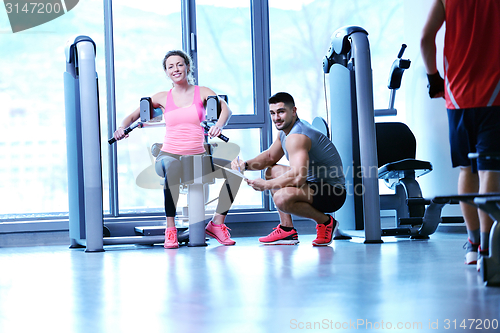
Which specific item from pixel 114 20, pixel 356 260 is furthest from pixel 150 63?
pixel 356 260

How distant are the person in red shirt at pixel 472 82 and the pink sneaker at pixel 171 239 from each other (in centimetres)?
187

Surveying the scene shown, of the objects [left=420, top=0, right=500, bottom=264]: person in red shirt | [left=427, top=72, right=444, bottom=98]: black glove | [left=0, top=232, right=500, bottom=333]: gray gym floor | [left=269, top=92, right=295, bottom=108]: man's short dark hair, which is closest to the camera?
[left=0, top=232, right=500, bottom=333]: gray gym floor

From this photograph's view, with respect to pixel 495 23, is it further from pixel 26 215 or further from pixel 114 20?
pixel 26 215

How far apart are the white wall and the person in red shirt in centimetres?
207

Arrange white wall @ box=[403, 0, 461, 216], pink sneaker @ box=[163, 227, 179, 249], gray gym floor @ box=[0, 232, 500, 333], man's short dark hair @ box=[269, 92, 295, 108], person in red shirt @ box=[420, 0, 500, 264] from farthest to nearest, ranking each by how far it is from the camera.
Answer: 1. white wall @ box=[403, 0, 461, 216]
2. pink sneaker @ box=[163, 227, 179, 249]
3. man's short dark hair @ box=[269, 92, 295, 108]
4. person in red shirt @ box=[420, 0, 500, 264]
5. gray gym floor @ box=[0, 232, 500, 333]

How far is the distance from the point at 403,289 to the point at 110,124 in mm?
3252

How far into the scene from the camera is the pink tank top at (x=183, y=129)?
3207 millimetres

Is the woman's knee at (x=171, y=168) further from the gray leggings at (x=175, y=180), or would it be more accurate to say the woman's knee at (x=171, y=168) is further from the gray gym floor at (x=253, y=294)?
the gray gym floor at (x=253, y=294)

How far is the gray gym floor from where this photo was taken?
41.9 inches

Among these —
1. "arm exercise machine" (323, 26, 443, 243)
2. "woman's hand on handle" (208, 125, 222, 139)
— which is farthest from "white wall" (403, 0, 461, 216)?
"woman's hand on handle" (208, 125, 222, 139)

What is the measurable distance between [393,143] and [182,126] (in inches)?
63.2

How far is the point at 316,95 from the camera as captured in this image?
4492mm

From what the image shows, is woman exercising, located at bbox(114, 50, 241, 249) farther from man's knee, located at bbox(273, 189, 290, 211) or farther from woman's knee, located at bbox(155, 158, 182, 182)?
man's knee, located at bbox(273, 189, 290, 211)

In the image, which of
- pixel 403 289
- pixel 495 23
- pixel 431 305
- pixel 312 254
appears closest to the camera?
pixel 431 305
